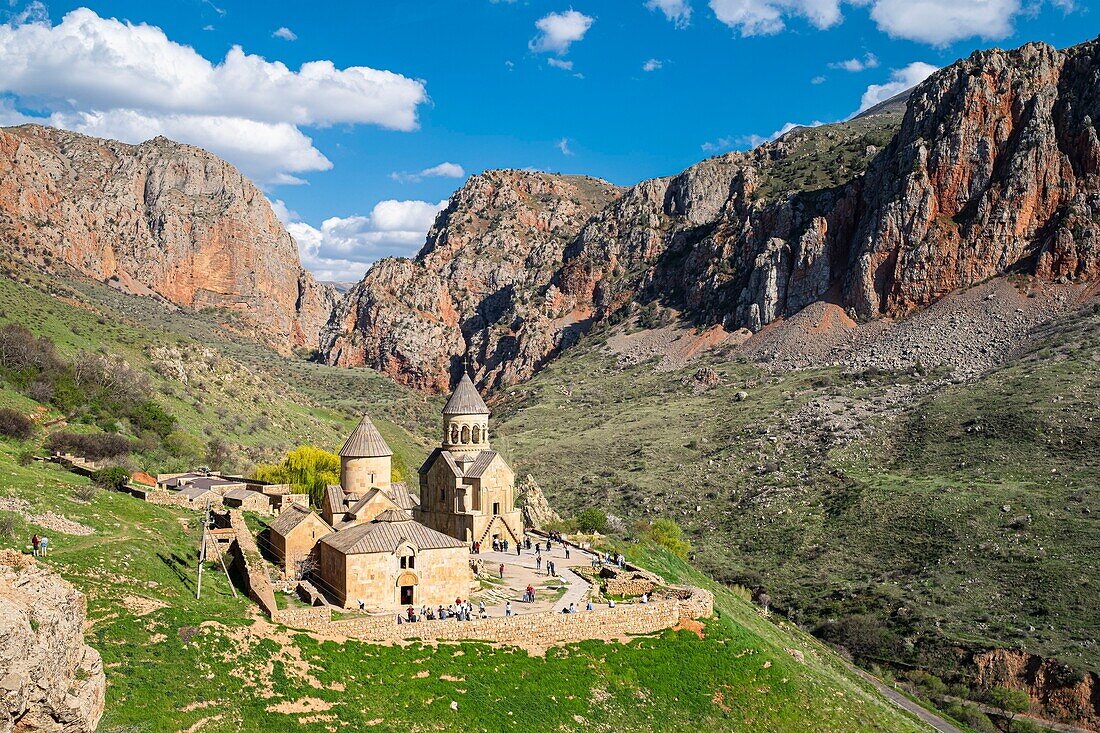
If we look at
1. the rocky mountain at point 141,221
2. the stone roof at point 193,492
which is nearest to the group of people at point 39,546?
the stone roof at point 193,492

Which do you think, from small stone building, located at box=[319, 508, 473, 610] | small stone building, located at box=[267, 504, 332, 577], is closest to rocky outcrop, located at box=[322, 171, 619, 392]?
small stone building, located at box=[267, 504, 332, 577]

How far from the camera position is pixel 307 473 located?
4597cm

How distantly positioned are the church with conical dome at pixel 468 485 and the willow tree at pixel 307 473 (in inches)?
290

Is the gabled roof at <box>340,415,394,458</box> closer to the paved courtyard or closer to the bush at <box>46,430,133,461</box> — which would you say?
the paved courtyard

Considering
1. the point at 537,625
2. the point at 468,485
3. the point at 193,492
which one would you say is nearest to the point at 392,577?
the point at 537,625

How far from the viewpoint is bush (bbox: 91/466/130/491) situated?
109ft

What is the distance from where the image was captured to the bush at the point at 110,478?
3325 centimetres

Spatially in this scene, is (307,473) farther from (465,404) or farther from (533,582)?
(533,582)

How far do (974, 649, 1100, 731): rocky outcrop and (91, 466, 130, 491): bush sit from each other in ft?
122

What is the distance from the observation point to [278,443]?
63938 millimetres

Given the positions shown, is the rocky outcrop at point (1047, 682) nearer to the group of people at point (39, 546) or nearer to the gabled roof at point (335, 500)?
the gabled roof at point (335, 500)

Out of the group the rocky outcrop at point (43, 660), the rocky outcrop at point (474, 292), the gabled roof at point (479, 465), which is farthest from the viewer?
the rocky outcrop at point (474, 292)

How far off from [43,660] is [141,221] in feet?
616

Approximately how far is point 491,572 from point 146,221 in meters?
174
